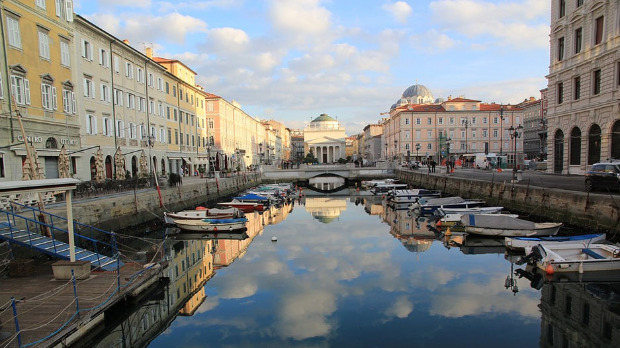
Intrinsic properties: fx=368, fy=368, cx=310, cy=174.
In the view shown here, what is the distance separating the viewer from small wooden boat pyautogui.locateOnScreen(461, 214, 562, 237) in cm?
1950

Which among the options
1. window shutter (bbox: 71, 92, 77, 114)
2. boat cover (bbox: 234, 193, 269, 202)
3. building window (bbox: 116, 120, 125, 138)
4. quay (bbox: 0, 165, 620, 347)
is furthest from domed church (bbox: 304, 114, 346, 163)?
window shutter (bbox: 71, 92, 77, 114)

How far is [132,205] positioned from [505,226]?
23586mm

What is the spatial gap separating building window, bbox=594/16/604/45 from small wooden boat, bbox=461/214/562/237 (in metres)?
20.3

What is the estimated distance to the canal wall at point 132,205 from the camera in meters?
20.6

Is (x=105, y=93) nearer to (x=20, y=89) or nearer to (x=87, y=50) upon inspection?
(x=87, y=50)

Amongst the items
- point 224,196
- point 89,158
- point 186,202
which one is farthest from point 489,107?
point 89,158

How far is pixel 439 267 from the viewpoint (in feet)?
54.2

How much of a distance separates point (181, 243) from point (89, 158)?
14.8 m

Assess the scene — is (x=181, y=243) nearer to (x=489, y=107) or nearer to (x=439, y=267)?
(x=439, y=267)

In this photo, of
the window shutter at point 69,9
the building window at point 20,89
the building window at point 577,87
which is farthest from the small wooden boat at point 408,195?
the window shutter at point 69,9

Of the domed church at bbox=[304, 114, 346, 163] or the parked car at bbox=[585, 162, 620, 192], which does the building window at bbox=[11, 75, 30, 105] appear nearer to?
the parked car at bbox=[585, 162, 620, 192]

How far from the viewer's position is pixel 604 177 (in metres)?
20.3

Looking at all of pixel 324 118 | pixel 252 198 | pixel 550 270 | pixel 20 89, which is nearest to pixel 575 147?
pixel 550 270

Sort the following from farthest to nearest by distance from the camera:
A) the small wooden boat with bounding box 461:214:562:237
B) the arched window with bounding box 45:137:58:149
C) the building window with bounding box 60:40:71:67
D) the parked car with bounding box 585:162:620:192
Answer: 1. the building window with bounding box 60:40:71:67
2. the arched window with bounding box 45:137:58:149
3. the parked car with bounding box 585:162:620:192
4. the small wooden boat with bounding box 461:214:562:237
